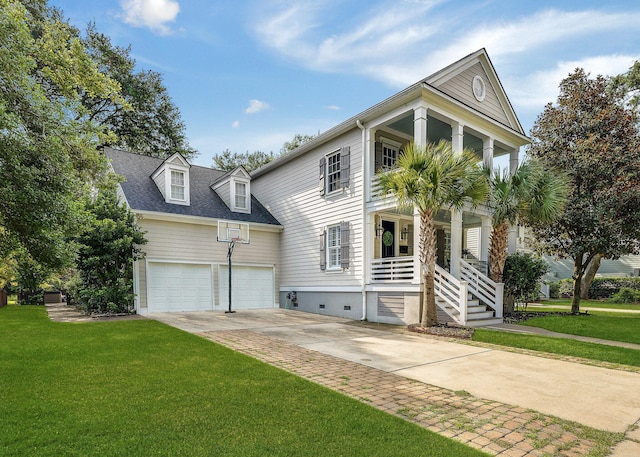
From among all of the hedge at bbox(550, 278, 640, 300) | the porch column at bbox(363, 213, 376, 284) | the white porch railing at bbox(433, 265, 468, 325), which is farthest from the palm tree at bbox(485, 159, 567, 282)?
the hedge at bbox(550, 278, 640, 300)

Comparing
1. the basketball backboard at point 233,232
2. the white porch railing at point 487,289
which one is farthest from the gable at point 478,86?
the basketball backboard at point 233,232

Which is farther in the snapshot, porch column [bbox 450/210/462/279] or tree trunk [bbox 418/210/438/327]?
porch column [bbox 450/210/462/279]

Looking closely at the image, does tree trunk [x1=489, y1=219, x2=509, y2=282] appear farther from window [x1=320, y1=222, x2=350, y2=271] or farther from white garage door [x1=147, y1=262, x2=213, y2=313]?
white garage door [x1=147, y1=262, x2=213, y2=313]

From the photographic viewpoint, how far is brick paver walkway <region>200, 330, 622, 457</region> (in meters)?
3.02

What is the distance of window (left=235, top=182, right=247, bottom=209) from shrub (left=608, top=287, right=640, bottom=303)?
20469mm

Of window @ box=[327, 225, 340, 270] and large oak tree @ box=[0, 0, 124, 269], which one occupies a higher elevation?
large oak tree @ box=[0, 0, 124, 269]

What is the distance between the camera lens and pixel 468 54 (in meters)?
12.1

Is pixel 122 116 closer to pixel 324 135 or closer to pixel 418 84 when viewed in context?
pixel 324 135

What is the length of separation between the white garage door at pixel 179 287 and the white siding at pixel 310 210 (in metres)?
3.45

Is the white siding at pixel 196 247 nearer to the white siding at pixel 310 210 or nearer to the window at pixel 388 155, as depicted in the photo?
the white siding at pixel 310 210

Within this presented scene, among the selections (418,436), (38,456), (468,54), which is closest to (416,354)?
(418,436)

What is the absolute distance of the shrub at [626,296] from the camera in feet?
62.6

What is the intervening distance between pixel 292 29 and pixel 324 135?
12.4 ft

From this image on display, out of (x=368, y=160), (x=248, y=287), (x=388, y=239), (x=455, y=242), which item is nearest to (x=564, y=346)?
(x=455, y=242)
